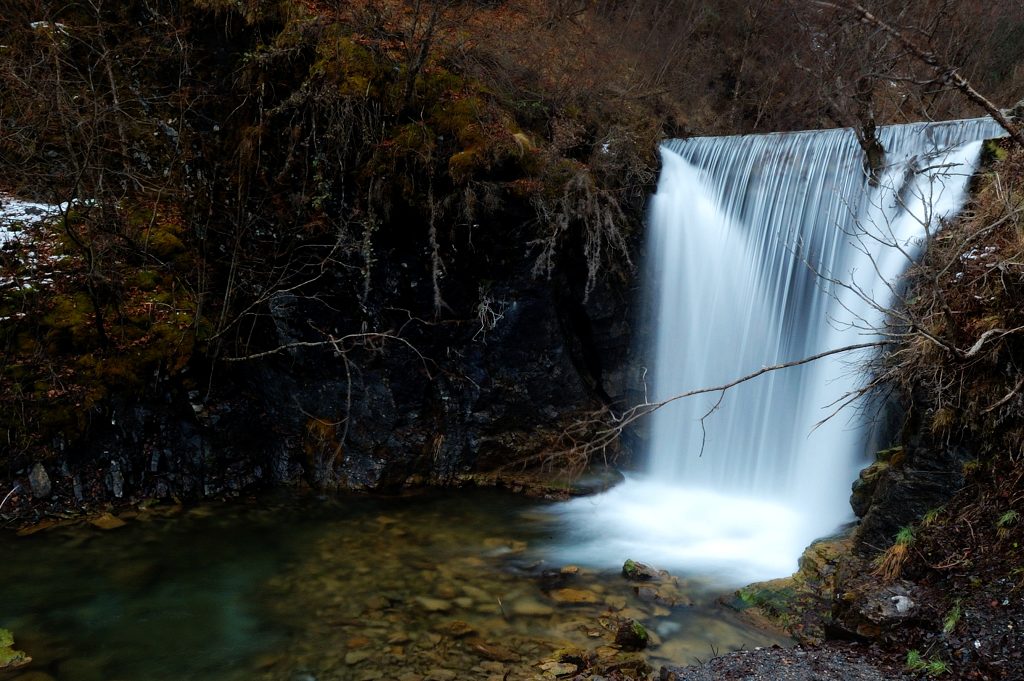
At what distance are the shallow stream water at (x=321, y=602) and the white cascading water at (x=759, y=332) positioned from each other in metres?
0.77

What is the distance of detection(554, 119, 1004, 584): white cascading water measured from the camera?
19.6 feet

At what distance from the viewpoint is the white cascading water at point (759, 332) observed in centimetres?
598

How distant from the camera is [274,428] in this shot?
23.1 feet

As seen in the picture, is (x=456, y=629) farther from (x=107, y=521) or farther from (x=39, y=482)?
(x=39, y=482)

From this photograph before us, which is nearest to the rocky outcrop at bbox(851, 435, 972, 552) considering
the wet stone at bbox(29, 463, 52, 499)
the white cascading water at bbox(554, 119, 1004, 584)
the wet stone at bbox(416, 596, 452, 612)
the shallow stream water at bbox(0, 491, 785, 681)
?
the shallow stream water at bbox(0, 491, 785, 681)

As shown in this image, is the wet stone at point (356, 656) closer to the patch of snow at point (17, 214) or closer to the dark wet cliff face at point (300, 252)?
the dark wet cliff face at point (300, 252)

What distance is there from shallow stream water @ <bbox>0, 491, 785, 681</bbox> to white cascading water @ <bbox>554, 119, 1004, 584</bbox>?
77 centimetres

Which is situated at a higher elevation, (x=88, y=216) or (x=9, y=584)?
(x=88, y=216)

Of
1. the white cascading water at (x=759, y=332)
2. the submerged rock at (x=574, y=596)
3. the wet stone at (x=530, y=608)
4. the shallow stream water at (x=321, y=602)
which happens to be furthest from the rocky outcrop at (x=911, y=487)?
the wet stone at (x=530, y=608)

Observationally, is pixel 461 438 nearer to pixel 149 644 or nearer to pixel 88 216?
pixel 149 644

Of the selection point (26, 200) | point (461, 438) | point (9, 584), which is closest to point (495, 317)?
point (461, 438)

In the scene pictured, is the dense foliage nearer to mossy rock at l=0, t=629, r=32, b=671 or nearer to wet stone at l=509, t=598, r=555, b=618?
mossy rock at l=0, t=629, r=32, b=671

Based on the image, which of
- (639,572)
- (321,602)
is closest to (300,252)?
(321,602)

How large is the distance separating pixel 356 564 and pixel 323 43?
540cm
